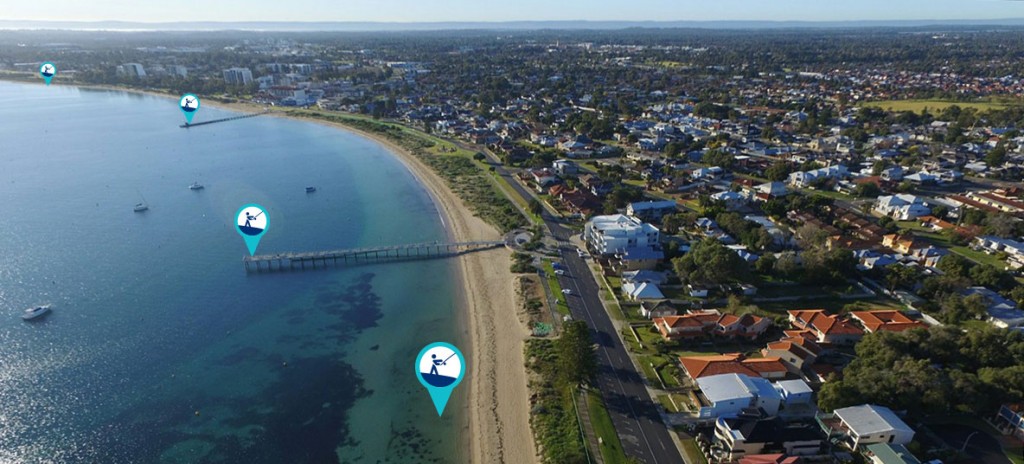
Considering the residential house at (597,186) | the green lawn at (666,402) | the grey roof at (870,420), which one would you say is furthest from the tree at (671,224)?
the grey roof at (870,420)

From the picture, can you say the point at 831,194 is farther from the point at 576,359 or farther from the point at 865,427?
the point at 576,359

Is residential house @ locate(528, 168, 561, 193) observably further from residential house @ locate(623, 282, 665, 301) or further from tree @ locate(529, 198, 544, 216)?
residential house @ locate(623, 282, 665, 301)

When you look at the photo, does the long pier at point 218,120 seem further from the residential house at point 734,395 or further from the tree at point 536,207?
the residential house at point 734,395

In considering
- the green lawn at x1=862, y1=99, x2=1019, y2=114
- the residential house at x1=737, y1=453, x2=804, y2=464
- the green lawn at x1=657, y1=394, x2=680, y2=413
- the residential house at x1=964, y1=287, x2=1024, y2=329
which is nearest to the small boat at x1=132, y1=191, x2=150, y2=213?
the green lawn at x1=657, y1=394, x2=680, y2=413

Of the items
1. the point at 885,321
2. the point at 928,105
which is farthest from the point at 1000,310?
the point at 928,105

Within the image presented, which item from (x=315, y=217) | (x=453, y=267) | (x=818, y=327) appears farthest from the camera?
(x=315, y=217)

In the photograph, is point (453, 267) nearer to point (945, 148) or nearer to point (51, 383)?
point (51, 383)

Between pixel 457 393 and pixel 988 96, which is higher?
pixel 988 96

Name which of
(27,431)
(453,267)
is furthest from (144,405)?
(453,267)
